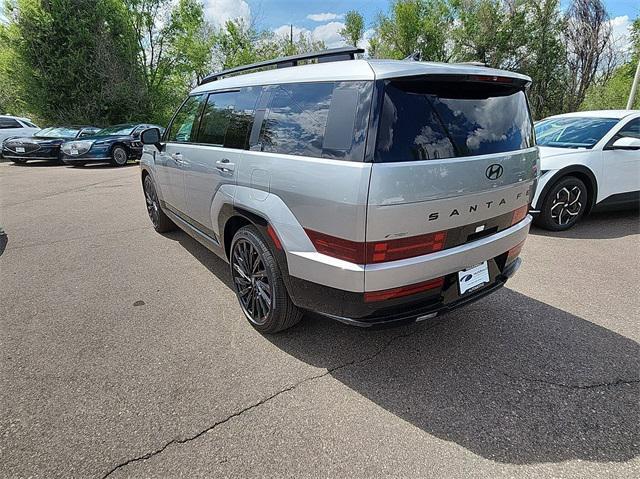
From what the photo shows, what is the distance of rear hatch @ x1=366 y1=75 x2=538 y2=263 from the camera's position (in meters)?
1.95

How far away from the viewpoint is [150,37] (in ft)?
77.6

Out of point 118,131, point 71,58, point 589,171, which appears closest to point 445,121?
point 589,171

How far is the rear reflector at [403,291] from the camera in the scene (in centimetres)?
208

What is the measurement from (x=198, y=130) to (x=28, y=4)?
20.8 m

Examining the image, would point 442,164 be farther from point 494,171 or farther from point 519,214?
point 519,214

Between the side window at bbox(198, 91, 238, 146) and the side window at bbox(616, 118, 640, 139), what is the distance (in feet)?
17.8

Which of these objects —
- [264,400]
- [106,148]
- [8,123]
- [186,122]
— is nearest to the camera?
[264,400]

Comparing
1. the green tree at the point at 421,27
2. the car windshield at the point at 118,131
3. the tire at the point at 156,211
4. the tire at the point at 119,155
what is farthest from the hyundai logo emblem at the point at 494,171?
the green tree at the point at 421,27

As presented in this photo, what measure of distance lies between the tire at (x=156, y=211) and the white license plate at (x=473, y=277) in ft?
13.1

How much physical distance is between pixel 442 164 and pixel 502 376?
1.43 metres

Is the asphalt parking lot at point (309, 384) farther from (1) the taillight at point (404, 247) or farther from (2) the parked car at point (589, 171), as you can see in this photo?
(2) the parked car at point (589, 171)

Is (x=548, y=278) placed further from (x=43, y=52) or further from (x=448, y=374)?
(x=43, y=52)

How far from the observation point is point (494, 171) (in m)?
2.28

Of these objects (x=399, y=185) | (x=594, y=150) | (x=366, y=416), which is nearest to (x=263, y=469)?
(x=366, y=416)
